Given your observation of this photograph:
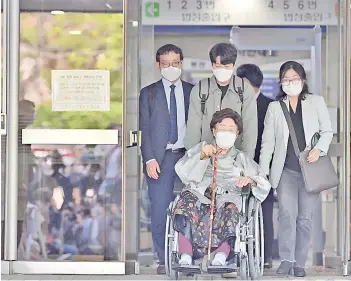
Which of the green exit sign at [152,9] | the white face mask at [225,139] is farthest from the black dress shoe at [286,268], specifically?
the green exit sign at [152,9]

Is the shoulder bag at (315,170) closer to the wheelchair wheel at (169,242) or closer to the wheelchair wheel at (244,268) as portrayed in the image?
the wheelchair wheel at (244,268)

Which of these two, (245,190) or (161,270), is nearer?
(245,190)

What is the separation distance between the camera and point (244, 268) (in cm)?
744

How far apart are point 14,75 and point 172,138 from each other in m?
1.40

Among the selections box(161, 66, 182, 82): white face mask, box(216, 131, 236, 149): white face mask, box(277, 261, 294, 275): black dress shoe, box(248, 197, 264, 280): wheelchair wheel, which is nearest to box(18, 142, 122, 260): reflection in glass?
box(161, 66, 182, 82): white face mask

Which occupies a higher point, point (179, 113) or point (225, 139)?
point (179, 113)

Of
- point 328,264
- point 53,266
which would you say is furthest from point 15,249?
point 328,264

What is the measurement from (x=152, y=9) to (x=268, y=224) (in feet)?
6.75

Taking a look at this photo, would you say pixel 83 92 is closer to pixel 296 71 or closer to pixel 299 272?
pixel 296 71

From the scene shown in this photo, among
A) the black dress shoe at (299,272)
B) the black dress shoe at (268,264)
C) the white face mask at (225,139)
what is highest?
the white face mask at (225,139)

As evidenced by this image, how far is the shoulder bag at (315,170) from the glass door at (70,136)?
1.30 meters

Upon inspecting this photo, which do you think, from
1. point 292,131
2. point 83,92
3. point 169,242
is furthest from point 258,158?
point 83,92

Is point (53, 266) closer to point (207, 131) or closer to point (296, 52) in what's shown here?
point (207, 131)

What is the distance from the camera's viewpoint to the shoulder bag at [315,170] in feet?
25.6
